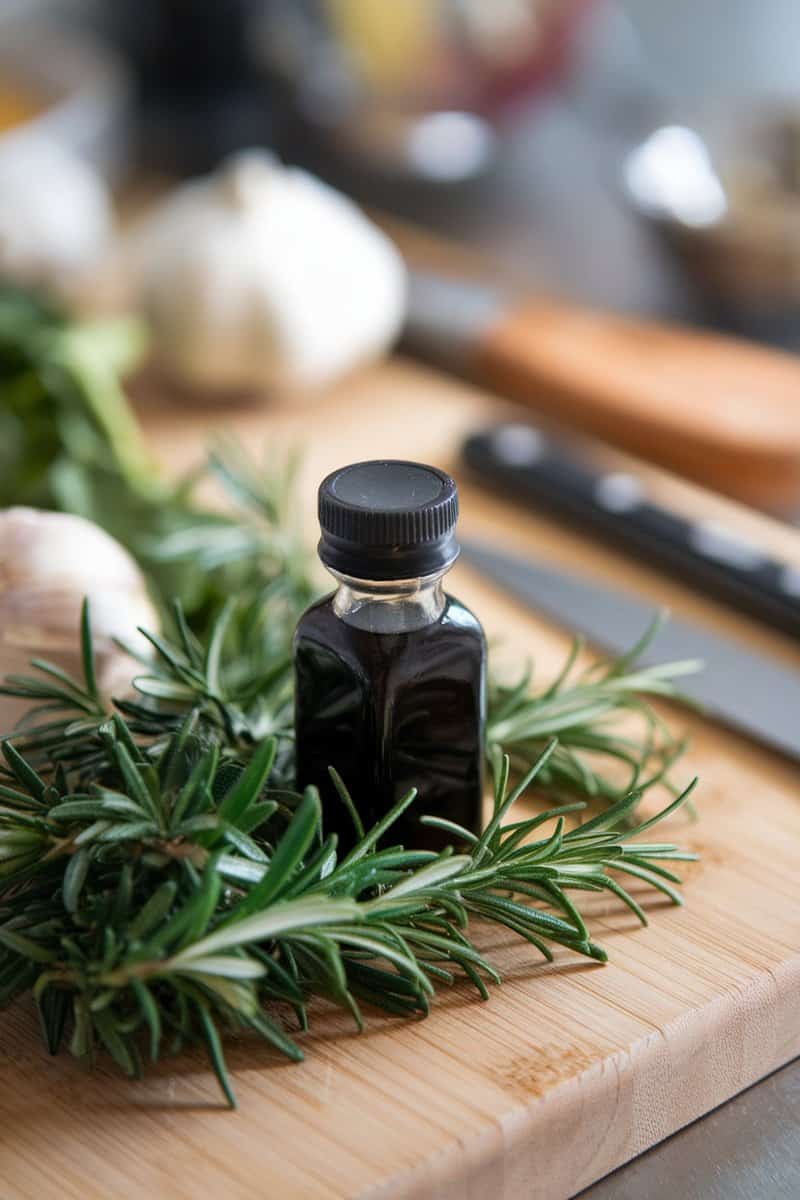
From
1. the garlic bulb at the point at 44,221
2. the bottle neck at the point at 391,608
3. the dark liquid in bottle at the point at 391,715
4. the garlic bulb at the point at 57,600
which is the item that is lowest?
the garlic bulb at the point at 44,221

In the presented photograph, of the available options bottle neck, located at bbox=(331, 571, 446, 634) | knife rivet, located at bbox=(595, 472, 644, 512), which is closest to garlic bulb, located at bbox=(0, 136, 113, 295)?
knife rivet, located at bbox=(595, 472, 644, 512)

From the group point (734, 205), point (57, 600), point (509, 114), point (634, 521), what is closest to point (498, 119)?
point (509, 114)

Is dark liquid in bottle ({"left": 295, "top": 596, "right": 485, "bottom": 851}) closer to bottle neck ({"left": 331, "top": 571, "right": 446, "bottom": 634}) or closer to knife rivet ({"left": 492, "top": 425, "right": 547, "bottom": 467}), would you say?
bottle neck ({"left": 331, "top": 571, "right": 446, "bottom": 634})

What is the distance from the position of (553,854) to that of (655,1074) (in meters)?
0.11

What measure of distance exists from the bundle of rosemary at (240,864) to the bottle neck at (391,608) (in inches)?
3.5

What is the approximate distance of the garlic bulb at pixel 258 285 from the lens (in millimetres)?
1365

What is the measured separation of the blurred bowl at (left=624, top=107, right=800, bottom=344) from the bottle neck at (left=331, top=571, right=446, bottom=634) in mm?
920

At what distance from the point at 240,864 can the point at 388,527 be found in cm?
16

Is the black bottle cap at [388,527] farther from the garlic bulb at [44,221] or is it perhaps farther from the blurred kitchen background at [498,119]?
the garlic bulb at [44,221]

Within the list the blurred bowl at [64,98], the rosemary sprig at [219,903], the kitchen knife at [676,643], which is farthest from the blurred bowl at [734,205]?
the rosemary sprig at [219,903]

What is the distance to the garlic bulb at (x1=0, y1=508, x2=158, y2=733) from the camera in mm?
823

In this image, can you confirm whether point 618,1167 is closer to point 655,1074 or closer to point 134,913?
point 655,1074

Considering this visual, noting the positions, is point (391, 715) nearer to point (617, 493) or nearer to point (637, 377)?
point (617, 493)

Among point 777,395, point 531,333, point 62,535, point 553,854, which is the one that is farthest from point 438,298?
point 553,854
